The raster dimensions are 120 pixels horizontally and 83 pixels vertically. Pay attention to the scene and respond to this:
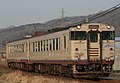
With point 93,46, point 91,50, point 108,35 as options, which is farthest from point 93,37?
point 108,35

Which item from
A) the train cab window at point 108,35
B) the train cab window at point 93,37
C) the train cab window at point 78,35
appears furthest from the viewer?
the train cab window at point 108,35

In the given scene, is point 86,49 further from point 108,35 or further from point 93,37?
point 108,35

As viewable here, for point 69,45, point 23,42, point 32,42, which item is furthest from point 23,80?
point 23,42

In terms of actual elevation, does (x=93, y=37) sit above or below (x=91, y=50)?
above

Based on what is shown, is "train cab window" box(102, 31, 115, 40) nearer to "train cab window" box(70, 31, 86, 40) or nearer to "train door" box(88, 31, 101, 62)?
"train door" box(88, 31, 101, 62)

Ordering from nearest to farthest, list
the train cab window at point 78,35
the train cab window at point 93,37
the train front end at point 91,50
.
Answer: the train front end at point 91,50 → the train cab window at point 78,35 → the train cab window at point 93,37

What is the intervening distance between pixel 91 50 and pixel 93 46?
0.26 metres

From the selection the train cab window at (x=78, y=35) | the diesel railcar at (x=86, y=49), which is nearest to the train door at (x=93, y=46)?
the diesel railcar at (x=86, y=49)

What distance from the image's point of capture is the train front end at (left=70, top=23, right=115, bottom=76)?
2206cm

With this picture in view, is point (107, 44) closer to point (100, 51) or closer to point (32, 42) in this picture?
point (100, 51)

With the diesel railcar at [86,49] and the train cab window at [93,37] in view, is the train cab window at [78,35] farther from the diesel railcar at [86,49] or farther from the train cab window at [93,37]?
the train cab window at [93,37]

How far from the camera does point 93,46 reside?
2222 cm

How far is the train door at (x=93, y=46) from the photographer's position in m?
22.1

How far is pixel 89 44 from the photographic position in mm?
22125
